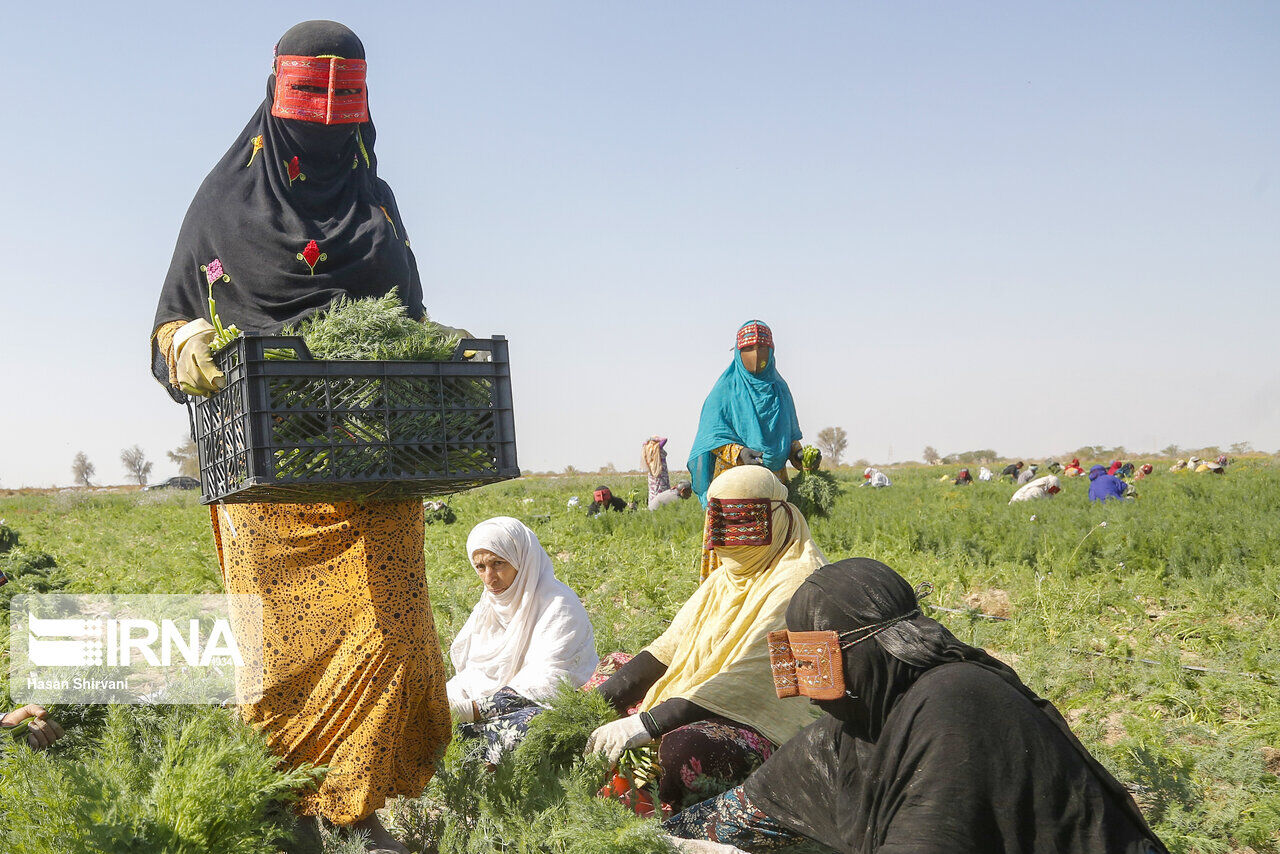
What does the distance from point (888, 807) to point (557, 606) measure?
2.03 meters

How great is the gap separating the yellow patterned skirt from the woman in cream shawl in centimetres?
58

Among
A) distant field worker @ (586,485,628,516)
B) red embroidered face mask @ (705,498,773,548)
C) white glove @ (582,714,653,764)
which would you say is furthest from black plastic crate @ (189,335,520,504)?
distant field worker @ (586,485,628,516)

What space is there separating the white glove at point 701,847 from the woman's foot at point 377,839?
84cm

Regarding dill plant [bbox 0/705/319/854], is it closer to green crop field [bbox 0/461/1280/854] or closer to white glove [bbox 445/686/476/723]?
green crop field [bbox 0/461/1280/854]

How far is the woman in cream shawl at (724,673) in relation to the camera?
294 cm

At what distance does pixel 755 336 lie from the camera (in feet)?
21.5

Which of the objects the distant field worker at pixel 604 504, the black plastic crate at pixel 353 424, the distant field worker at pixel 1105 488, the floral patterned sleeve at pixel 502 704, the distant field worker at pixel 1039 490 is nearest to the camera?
the black plastic crate at pixel 353 424

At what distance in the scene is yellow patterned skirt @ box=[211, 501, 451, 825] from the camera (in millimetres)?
2824

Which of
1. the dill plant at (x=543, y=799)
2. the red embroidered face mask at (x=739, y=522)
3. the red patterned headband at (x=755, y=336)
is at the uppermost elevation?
the red patterned headband at (x=755, y=336)

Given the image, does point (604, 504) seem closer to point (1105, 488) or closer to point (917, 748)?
point (1105, 488)

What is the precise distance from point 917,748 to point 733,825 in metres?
0.72

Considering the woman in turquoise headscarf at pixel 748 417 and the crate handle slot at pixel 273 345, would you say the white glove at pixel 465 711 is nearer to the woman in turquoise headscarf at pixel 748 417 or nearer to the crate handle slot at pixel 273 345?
the crate handle slot at pixel 273 345

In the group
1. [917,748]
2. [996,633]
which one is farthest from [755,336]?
[917,748]

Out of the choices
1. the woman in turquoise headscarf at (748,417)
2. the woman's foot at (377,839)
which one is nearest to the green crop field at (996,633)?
the woman's foot at (377,839)
